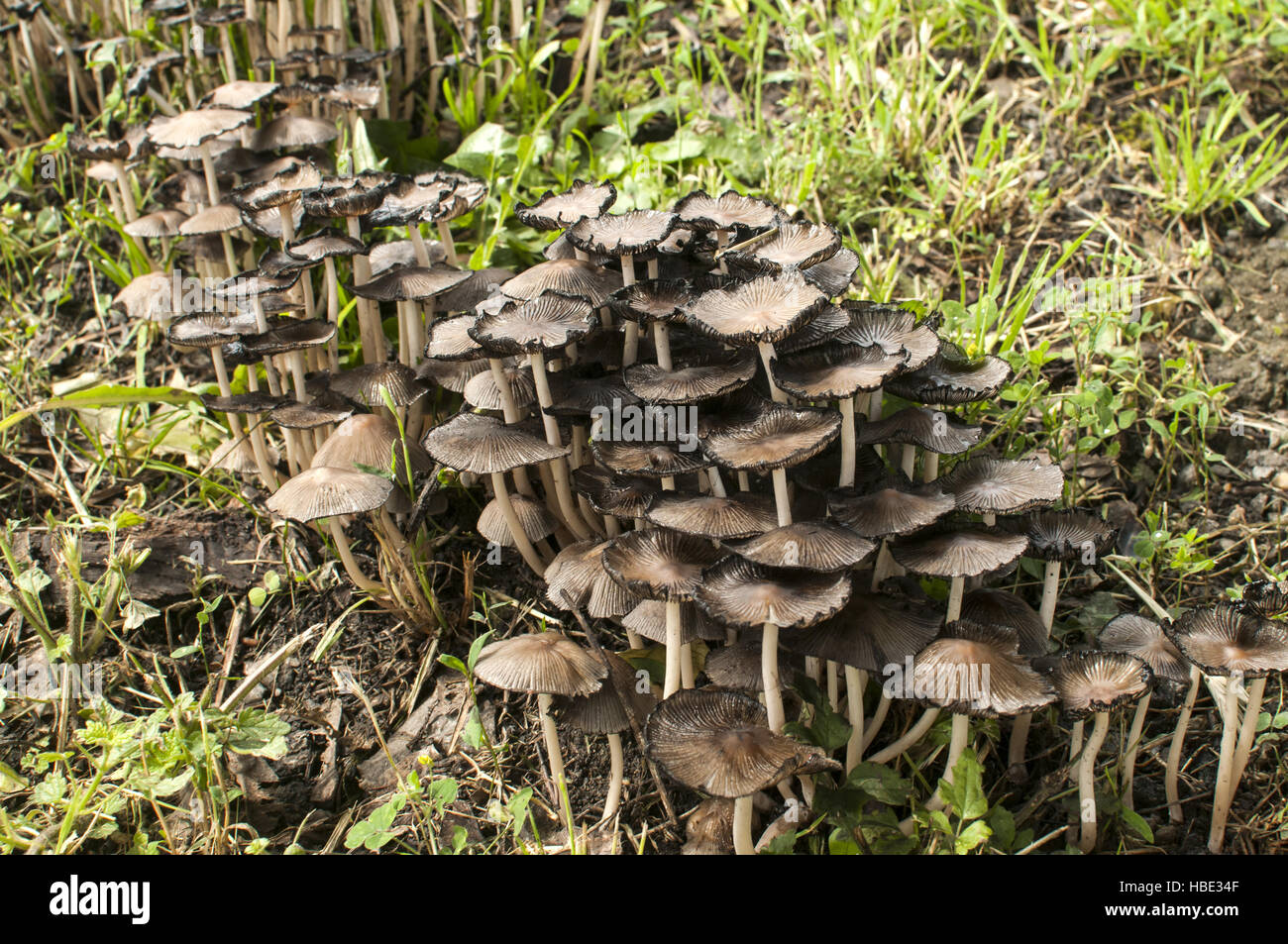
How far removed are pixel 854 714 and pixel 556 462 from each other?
116cm

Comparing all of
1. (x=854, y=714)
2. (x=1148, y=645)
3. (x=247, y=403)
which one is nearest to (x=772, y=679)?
(x=854, y=714)

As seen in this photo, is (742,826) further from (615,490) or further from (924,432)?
(924,432)

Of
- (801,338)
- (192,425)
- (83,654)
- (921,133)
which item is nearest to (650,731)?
(801,338)

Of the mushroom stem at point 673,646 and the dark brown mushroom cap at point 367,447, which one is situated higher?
the dark brown mushroom cap at point 367,447

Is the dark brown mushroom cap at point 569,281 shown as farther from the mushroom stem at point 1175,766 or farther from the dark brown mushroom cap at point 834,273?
the mushroom stem at point 1175,766

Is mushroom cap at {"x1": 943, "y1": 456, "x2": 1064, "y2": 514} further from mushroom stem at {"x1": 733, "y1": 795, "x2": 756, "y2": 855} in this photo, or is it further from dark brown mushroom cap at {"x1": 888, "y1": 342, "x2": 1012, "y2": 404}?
mushroom stem at {"x1": 733, "y1": 795, "x2": 756, "y2": 855}

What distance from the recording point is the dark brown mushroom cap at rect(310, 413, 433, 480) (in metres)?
3.22

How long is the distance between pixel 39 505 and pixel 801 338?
288 centimetres

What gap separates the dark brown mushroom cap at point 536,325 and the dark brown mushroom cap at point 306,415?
Result: 0.76 meters

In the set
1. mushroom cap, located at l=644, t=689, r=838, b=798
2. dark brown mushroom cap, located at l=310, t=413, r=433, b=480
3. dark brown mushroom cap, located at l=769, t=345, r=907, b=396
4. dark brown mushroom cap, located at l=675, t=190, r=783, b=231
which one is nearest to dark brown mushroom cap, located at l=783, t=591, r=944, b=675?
mushroom cap, located at l=644, t=689, r=838, b=798

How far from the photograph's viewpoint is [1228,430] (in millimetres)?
3723

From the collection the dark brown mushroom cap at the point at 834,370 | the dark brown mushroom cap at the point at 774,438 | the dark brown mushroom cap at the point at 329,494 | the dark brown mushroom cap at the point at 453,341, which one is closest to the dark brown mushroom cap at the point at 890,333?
the dark brown mushroom cap at the point at 834,370

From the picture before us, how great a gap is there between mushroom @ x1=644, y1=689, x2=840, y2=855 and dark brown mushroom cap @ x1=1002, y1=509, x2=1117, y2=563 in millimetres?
795

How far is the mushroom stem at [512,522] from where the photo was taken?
10.2 feet
